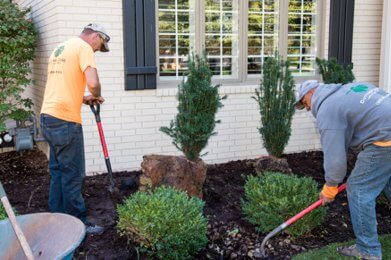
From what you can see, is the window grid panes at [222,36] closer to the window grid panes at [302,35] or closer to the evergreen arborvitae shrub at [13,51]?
the window grid panes at [302,35]

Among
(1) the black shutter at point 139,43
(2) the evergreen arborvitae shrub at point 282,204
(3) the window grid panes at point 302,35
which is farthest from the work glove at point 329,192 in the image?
(3) the window grid panes at point 302,35

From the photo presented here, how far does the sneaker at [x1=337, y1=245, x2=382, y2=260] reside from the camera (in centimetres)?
358

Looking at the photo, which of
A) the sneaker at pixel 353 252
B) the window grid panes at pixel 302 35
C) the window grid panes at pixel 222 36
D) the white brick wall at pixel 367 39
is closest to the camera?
the sneaker at pixel 353 252

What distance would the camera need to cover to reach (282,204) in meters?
3.94

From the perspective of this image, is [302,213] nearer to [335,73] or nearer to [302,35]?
[335,73]

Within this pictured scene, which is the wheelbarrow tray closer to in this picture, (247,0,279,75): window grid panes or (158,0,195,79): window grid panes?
(158,0,195,79): window grid panes

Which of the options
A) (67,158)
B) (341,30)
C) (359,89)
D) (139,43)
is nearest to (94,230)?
(67,158)

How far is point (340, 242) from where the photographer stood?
4.08 m

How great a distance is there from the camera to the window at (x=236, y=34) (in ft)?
20.8

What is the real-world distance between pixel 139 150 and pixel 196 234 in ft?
9.05

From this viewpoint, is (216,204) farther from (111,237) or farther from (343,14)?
(343,14)

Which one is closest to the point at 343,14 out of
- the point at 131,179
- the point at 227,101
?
the point at 227,101

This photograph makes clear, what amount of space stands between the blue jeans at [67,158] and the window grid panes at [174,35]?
2596 millimetres

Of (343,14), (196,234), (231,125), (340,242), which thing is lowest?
(340,242)
